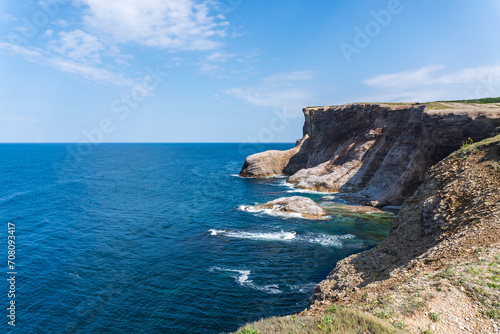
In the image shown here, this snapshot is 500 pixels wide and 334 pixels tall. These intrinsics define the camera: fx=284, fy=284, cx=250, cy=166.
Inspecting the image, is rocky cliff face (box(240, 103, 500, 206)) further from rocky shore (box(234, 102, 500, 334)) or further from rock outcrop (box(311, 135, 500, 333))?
rock outcrop (box(311, 135, 500, 333))

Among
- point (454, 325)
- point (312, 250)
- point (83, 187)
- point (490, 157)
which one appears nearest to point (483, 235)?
point (454, 325)

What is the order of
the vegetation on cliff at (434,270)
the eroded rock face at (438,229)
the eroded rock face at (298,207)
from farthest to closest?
the eroded rock face at (298,207) < the eroded rock face at (438,229) < the vegetation on cliff at (434,270)

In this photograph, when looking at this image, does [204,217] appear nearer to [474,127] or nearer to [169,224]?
[169,224]

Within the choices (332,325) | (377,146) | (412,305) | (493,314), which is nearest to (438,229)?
(493,314)

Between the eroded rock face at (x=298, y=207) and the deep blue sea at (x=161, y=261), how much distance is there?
278 cm

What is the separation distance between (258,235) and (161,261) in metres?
13.0

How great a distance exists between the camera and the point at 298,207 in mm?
47812

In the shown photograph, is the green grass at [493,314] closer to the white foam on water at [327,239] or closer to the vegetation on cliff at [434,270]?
the vegetation on cliff at [434,270]

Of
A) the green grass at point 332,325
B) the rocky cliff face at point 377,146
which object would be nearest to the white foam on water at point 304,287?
the green grass at point 332,325

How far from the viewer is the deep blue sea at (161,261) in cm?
2197

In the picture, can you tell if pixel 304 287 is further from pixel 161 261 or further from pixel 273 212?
pixel 273 212

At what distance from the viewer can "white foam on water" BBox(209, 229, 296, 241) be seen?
37.0m

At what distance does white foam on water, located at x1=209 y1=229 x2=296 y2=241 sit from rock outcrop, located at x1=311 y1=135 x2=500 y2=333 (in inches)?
474

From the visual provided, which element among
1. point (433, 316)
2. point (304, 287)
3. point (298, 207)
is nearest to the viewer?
point (433, 316)
